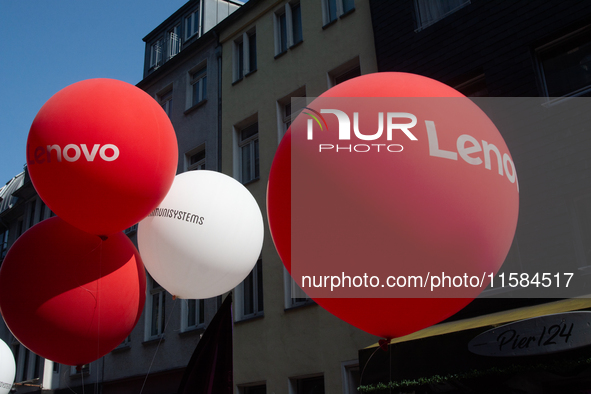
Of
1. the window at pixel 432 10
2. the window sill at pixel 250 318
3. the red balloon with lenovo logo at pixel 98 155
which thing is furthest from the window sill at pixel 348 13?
the red balloon with lenovo logo at pixel 98 155

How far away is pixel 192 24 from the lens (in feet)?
62.1

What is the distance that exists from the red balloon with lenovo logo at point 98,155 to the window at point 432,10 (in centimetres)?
787

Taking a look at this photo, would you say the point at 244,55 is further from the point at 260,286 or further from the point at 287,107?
the point at 260,286

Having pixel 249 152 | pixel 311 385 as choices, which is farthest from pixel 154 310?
pixel 311 385

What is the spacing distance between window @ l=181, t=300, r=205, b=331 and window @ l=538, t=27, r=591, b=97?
31.0 ft

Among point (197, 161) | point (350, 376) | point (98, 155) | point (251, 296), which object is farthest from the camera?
point (197, 161)

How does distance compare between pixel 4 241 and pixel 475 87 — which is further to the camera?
pixel 4 241

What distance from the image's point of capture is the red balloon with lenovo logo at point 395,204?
106 inches

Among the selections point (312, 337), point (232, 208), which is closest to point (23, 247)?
point (232, 208)

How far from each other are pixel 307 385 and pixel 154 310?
6.23 metres

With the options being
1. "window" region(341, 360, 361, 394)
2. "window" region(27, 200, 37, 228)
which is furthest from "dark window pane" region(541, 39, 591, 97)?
"window" region(27, 200, 37, 228)

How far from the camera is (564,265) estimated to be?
7.39 m

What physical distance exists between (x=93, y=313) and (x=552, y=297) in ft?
19.5

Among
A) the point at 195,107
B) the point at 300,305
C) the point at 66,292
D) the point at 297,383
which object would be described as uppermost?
the point at 195,107
